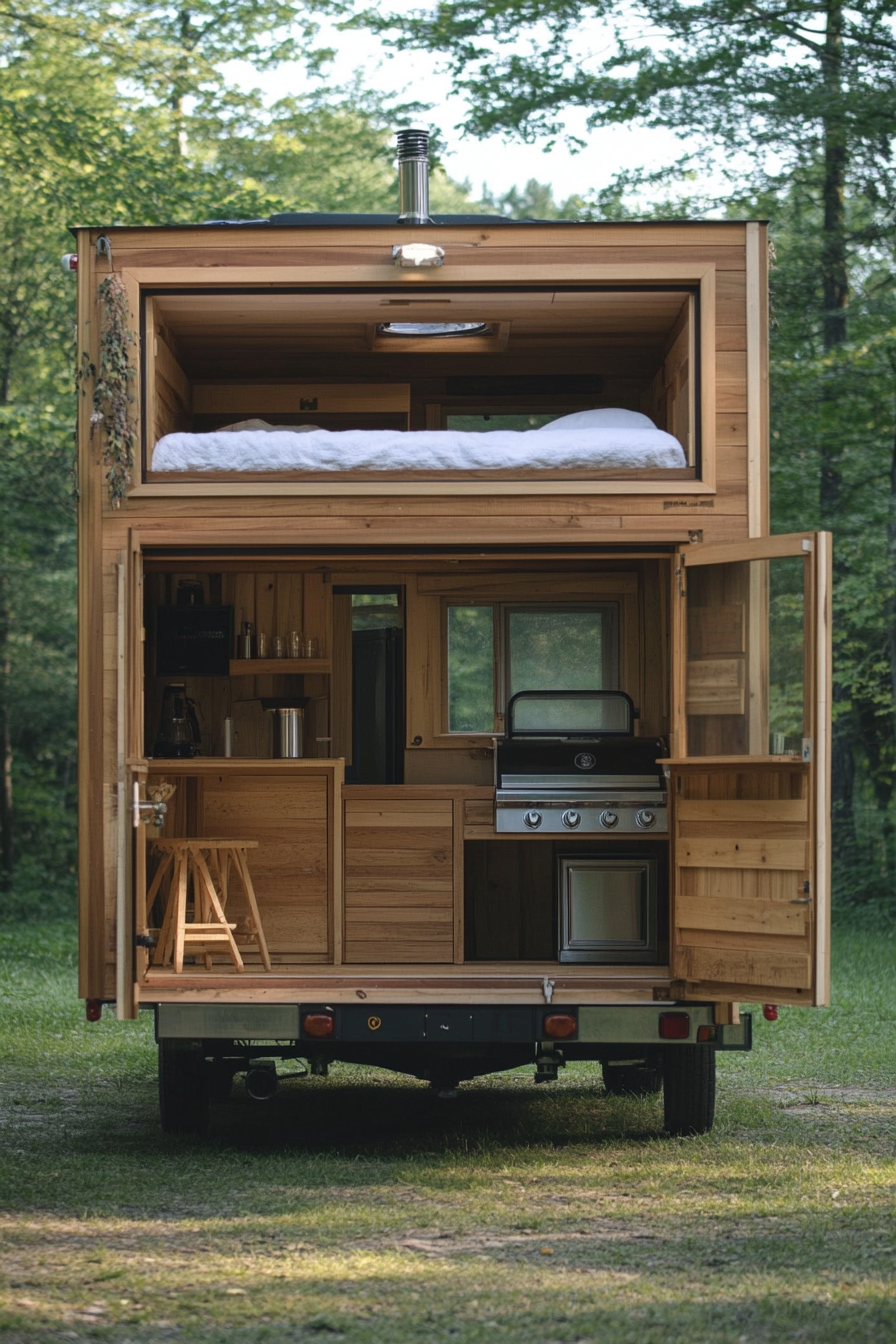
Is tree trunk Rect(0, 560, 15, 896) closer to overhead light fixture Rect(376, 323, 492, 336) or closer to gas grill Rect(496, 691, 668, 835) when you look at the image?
overhead light fixture Rect(376, 323, 492, 336)

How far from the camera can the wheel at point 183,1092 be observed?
274 inches

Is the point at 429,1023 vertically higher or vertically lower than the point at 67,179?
lower

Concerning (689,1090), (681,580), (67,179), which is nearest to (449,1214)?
(689,1090)

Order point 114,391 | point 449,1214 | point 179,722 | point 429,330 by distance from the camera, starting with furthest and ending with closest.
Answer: point 179,722 → point 429,330 → point 114,391 → point 449,1214

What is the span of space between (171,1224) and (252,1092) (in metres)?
1.09

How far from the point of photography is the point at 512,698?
852 centimetres

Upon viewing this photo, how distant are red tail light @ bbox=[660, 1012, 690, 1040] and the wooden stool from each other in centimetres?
200

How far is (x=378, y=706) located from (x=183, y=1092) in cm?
258

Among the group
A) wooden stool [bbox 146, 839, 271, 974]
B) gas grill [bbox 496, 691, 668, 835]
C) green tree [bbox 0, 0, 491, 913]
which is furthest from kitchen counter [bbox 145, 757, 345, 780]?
green tree [bbox 0, 0, 491, 913]

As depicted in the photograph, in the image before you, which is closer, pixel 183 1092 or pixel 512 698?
pixel 183 1092

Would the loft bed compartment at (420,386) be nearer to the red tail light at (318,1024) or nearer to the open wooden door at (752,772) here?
the open wooden door at (752,772)

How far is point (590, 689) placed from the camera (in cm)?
855

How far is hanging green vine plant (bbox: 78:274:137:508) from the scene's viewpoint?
6.42 m

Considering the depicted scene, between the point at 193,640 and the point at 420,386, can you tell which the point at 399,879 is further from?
the point at 420,386
